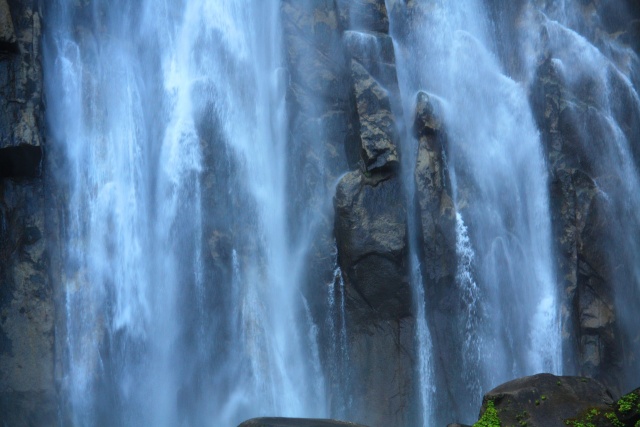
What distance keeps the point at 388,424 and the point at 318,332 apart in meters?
3.06

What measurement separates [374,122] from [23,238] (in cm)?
1004

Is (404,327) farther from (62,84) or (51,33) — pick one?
(51,33)

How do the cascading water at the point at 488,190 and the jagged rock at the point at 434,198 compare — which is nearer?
the jagged rock at the point at 434,198

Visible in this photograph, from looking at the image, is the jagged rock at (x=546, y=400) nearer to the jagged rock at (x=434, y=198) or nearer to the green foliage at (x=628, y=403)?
the green foliage at (x=628, y=403)

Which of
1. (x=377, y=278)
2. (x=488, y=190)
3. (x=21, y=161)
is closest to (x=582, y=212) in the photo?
(x=488, y=190)

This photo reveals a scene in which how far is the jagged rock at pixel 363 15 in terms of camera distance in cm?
2062

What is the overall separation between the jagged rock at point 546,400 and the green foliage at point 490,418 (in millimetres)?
73

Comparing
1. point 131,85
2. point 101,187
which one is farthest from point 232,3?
point 101,187

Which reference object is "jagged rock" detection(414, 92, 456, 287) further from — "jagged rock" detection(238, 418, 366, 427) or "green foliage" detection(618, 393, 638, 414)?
"green foliage" detection(618, 393, 638, 414)

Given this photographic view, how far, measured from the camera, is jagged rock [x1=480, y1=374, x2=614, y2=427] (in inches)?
486

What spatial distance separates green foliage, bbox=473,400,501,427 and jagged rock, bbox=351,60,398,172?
25.8 feet

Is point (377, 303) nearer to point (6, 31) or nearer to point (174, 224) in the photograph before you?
point (174, 224)

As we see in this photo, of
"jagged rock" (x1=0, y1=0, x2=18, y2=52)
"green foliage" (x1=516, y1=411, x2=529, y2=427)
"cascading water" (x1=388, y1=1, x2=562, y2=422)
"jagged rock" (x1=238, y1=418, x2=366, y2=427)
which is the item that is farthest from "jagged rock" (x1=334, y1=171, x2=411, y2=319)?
"jagged rock" (x1=0, y1=0, x2=18, y2=52)

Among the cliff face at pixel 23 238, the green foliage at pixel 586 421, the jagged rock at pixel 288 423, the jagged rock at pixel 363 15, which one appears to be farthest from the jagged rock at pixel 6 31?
the green foliage at pixel 586 421
